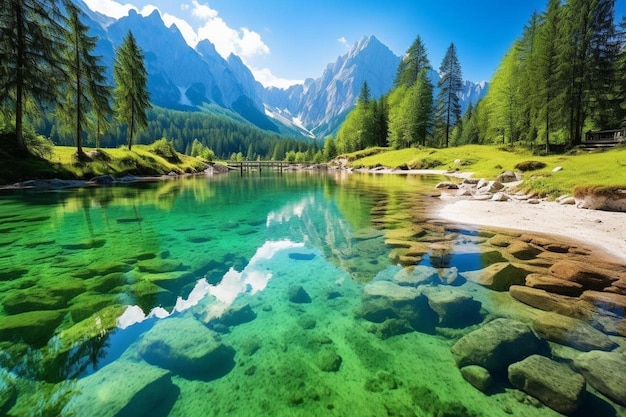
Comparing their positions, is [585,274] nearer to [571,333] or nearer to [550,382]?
[571,333]

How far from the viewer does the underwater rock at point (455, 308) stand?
6372mm

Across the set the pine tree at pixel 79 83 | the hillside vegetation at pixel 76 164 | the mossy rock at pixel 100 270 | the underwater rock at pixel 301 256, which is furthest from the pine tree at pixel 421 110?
the mossy rock at pixel 100 270

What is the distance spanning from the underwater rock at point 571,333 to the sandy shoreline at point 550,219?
5588mm

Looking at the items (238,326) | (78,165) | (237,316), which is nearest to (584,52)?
(237,316)

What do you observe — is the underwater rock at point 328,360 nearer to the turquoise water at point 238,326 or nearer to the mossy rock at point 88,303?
the turquoise water at point 238,326

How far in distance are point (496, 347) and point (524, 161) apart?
34.0 meters

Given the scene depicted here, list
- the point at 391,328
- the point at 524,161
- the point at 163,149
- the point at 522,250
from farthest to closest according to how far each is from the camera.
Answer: the point at 163,149
the point at 524,161
the point at 522,250
the point at 391,328

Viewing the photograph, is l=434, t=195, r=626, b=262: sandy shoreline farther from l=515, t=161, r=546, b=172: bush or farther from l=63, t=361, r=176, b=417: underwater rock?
l=515, t=161, r=546, b=172: bush

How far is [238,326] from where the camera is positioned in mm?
6352

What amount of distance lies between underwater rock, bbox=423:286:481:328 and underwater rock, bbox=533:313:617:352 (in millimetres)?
1135

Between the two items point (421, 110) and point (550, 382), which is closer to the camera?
point (550, 382)

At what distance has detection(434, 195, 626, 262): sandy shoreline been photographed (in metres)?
11.0

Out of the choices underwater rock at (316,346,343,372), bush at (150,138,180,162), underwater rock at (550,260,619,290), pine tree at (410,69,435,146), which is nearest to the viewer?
underwater rock at (316,346,343,372)

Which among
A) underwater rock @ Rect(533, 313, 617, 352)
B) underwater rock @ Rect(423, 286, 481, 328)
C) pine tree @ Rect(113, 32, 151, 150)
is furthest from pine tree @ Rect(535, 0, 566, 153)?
pine tree @ Rect(113, 32, 151, 150)
